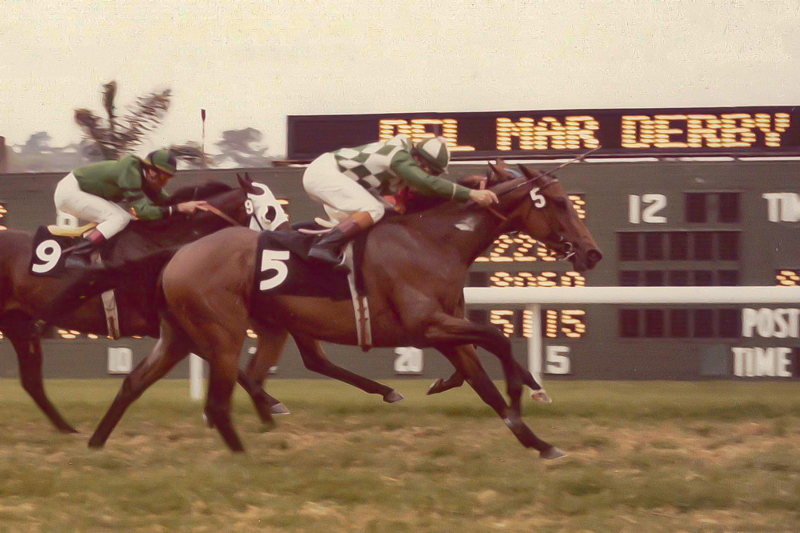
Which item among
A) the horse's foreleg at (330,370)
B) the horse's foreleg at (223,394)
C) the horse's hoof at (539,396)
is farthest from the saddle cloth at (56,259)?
the horse's hoof at (539,396)

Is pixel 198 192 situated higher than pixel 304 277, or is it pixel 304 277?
pixel 198 192

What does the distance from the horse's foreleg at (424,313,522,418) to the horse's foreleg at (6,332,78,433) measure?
2.17m

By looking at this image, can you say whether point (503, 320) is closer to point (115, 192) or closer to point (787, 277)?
→ point (787, 277)

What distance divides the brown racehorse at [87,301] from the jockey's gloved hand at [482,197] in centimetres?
156

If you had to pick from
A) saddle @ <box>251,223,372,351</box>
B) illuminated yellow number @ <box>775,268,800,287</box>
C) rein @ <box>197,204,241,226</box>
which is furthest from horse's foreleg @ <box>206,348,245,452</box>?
illuminated yellow number @ <box>775,268,800,287</box>

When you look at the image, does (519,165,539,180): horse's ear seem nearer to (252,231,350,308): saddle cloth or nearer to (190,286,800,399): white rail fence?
(252,231,350,308): saddle cloth

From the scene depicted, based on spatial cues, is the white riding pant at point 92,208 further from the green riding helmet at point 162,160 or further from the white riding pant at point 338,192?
the white riding pant at point 338,192

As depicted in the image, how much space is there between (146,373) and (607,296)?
120 inches

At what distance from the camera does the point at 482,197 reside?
500 cm

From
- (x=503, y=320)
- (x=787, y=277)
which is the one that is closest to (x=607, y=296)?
(x=503, y=320)

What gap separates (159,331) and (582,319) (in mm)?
3079

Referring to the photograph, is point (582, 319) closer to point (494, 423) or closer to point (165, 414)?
point (494, 423)

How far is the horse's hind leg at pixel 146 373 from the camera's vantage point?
198 inches

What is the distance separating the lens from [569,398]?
6.68m
